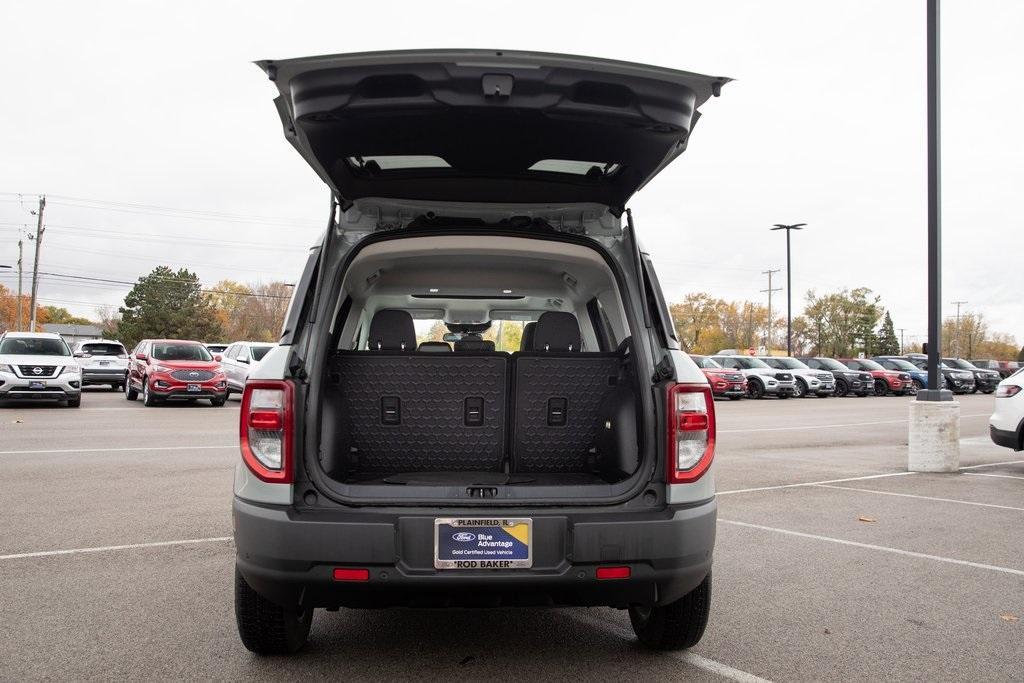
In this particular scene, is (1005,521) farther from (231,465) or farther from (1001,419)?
(231,465)

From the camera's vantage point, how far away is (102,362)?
2698cm

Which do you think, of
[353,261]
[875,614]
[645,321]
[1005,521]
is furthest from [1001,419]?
[353,261]

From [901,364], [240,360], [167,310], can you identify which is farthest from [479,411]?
[167,310]

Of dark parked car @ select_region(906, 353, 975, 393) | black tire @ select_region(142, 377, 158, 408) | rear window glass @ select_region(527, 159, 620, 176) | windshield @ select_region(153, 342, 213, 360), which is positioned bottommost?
black tire @ select_region(142, 377, 158, 408)

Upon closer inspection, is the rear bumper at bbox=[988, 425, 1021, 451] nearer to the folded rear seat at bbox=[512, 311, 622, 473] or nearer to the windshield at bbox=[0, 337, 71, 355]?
the folded rear seat at bbox=[512, 311, 622, 473]

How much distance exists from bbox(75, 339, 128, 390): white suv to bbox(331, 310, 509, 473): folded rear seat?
992 inches

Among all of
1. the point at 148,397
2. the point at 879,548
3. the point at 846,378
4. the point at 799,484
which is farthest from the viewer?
the point at 846,378

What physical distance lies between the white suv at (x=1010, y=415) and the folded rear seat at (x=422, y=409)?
329 inches

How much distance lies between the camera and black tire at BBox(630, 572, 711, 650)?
3.63m

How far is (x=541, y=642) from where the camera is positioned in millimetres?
3906

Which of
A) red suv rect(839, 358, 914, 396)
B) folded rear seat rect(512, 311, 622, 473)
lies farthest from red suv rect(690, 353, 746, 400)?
folded rear seat rect(512, 311, 622, 473)

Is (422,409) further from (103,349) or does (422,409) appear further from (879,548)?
(103,349)

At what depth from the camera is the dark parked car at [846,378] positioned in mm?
36562

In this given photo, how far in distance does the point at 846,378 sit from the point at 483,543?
36389 mm
